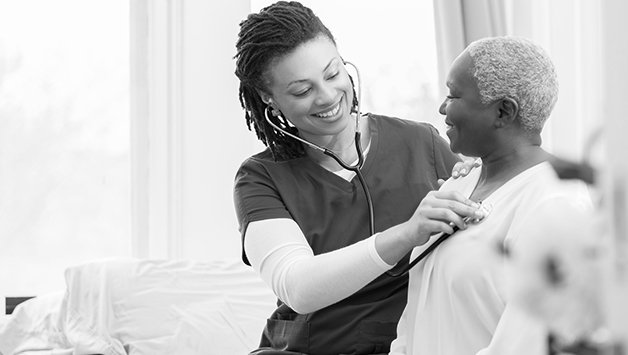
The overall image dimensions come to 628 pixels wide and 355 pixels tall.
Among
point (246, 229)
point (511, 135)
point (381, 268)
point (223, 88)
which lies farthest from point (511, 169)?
point (223, 88)

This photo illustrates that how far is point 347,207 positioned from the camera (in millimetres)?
1562

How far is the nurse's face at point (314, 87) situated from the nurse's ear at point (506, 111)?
0.42 m

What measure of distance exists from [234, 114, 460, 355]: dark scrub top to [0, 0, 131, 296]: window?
6.32 ft

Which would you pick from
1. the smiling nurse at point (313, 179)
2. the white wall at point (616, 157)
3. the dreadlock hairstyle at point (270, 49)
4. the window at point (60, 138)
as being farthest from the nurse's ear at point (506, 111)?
the window at point (60, 138)

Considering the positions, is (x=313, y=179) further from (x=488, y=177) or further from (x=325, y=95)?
(x=488, y=177)

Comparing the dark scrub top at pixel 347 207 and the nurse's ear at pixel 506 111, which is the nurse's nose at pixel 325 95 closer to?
the dark scrub top at pixel 347 207

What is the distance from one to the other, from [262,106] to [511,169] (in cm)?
65

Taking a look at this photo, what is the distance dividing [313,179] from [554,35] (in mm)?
1596

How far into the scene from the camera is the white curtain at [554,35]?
8.71 ft

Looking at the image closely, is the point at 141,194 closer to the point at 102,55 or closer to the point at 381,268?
the point at 102,55

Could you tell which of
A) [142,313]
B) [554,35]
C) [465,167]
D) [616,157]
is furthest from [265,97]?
[554,35]

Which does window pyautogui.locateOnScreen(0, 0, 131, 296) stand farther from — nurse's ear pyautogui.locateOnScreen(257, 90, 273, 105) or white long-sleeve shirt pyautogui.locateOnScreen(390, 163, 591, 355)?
white long-sleeve shirt pyautogui.locateOnScreen(390, 163, 591, 355)

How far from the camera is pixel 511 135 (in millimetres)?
1185

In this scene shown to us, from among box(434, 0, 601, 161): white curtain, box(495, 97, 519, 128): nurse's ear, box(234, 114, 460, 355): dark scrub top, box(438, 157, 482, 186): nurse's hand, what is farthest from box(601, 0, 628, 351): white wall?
box(434, 0, 601, 161): white curtain
